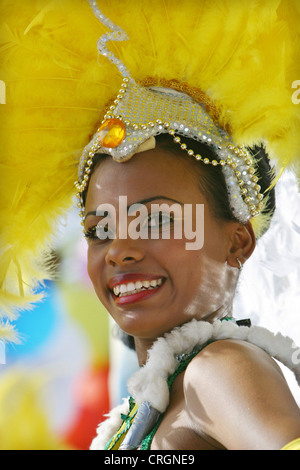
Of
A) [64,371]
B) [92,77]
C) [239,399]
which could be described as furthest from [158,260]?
[64,371]

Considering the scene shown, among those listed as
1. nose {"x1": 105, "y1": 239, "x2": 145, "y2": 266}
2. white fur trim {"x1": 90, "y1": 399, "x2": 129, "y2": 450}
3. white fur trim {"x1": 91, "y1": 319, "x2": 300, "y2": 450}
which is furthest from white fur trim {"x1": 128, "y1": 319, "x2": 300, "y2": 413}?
white fur trim {"x1": 90, "y1": 399, "x2": 129, "y2": 450}

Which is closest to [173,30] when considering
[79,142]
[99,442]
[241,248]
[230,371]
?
[79,142]

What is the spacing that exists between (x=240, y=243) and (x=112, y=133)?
534mm

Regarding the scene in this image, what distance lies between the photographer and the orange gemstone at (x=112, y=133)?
6.28ft

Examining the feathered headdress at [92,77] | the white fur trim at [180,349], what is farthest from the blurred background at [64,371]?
the white fur trim at [180,349]

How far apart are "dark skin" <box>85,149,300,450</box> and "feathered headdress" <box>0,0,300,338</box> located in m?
0.30

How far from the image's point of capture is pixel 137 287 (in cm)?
182

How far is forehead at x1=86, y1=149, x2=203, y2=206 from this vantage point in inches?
72.1

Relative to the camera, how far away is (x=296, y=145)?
80.5 inches

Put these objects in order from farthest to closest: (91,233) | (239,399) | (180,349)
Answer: (91,233) < (180,349) < (239,399)

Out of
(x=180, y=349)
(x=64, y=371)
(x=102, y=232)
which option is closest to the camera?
(x=180, y=349)

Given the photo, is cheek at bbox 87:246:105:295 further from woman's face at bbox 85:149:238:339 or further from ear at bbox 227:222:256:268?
ear at bbox 227:222:256:268

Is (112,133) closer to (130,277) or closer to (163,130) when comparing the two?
(163,130)

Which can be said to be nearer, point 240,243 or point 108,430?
point 240,243
